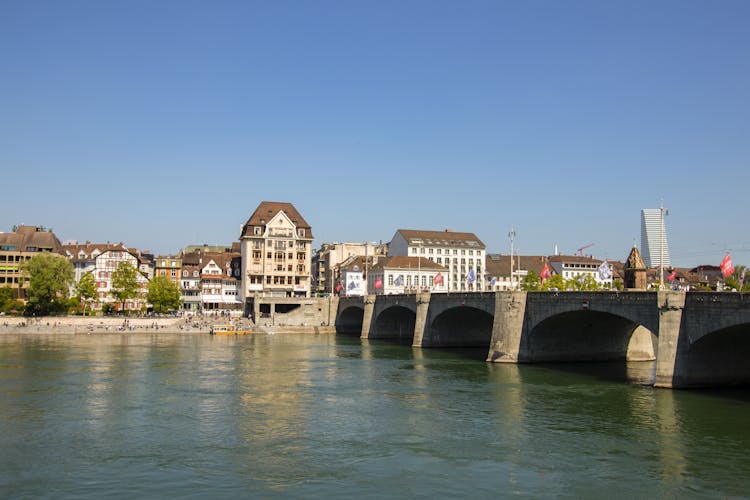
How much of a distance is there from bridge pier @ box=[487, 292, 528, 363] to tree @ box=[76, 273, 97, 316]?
263 feet

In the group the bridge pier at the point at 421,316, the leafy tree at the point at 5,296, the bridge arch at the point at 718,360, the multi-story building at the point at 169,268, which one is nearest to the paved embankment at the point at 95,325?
the leafy tree at the point at 5,296

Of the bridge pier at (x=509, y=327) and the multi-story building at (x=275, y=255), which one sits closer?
the bridge pier at (x=509, y=327)

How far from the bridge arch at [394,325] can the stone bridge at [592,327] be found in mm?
151

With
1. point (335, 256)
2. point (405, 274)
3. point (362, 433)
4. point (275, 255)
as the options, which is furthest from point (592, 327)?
point (335, 256)

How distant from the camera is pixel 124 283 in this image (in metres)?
123

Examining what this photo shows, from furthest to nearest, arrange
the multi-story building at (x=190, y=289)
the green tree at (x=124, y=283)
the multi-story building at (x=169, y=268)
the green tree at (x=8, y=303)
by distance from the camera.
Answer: the multi-story building at (x=169, y=268)
the multi-story building at (x=190, y=289)
the green tree at (x=124, y=283)
the green tree at (x=8, y=303)

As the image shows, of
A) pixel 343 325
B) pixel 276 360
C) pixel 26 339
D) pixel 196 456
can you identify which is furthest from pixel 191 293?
pixel 196 456

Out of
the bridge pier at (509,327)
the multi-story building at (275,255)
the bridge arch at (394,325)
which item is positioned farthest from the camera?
the multi-story building at (275,255)

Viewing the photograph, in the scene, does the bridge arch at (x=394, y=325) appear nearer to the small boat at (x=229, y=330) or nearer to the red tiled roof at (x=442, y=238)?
the small boat at (x=229, y=330)

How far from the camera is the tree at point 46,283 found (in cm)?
11312

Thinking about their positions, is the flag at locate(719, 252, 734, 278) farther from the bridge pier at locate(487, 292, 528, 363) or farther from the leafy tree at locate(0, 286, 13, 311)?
the leafy tree at locate(0, 286, 13, 311)

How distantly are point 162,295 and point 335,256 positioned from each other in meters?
63.4

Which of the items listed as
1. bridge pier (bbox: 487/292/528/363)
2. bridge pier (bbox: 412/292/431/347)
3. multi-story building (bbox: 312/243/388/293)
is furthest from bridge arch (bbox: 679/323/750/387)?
multi-story building (bbox: 312/243/388/293)

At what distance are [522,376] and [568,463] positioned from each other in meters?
25.8
